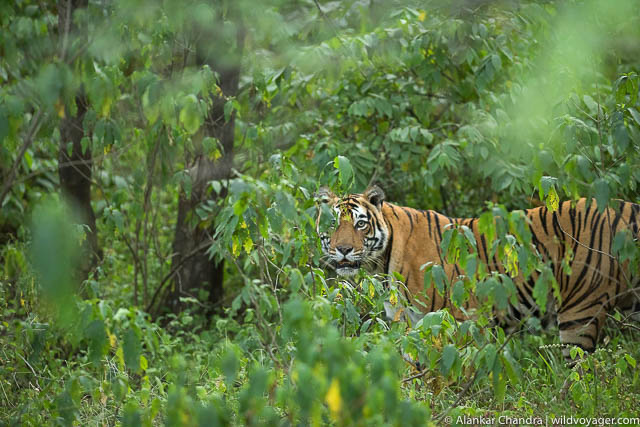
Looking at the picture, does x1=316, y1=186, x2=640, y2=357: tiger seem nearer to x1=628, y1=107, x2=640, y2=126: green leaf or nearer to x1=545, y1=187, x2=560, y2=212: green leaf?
x1=545, y1=187, x2=560, y2=212: green leaf

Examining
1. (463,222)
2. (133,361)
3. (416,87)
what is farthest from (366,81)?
(133,361)

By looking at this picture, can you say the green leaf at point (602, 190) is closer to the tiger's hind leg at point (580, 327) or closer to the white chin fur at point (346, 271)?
the tiger's hind leg at point (580, 327)

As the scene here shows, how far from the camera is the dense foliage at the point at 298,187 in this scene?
254 centimetres

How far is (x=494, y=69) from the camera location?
5047 mm

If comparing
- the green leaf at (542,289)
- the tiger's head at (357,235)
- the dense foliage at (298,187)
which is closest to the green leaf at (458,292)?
the dense foliage at (298,187)

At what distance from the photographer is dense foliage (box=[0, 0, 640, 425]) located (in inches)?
100.0

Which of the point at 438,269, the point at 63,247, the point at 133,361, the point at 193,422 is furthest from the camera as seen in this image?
the point at 438,269

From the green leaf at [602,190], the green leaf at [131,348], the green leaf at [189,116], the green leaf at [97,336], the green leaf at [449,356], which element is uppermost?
the green leaf at [602,190]

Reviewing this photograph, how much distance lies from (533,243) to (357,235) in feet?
4.34

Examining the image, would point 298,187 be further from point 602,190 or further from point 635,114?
point 635,114

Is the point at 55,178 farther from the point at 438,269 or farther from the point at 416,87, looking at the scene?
the point at 438,269

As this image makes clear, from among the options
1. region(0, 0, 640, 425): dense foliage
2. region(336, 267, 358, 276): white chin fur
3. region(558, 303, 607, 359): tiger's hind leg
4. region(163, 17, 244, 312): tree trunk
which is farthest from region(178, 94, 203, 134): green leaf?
region(558, 303, 607, 359): tiger's hind leg

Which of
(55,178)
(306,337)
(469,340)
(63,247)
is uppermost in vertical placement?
(63,247)

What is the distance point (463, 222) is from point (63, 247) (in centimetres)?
364
